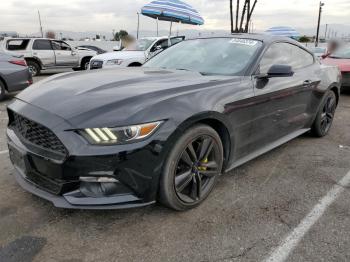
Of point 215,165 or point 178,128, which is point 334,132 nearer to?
point 215,165

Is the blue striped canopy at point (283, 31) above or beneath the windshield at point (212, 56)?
above

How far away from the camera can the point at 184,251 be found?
2371mm

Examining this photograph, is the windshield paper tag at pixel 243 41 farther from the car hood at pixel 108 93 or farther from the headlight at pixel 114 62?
the headlight at pixel 114 62

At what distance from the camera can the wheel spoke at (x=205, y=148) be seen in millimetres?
2859

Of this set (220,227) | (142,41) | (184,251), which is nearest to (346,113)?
(220,227)

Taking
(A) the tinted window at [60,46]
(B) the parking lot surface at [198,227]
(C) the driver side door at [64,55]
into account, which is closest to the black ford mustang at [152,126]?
(B) the parking lot surface at [198,227]

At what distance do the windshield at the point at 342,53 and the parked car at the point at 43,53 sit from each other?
33.5ft

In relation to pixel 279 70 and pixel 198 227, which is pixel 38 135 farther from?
pixel 279 70

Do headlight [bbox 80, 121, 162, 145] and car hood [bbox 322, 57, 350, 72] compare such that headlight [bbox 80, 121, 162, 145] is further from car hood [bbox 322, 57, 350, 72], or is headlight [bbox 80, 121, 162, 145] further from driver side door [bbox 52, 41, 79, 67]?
driver side door [bbox 52, 41, 79, 67]

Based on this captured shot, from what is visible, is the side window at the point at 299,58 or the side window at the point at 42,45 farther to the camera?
the side window at the point at 42,45

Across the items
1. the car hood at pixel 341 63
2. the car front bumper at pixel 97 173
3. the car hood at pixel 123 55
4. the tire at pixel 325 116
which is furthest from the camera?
the car hood at pixel 123 55

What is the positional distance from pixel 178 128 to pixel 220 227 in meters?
0.86

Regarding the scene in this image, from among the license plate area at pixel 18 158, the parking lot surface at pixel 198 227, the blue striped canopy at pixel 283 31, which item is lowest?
the parking lot surface at pixel 198 227

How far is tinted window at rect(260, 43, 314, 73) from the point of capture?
3670 millimetres
